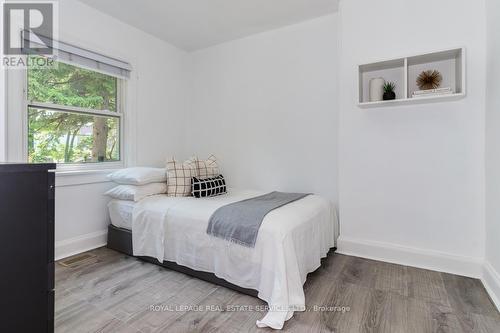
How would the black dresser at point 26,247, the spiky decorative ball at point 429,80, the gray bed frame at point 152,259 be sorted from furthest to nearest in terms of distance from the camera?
the spiky decorative ball at point 429,80, the gray bed frame at point 152,259, the black dresser at point 26,247

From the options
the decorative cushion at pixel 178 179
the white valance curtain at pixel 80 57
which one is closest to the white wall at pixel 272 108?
the decorative cushion at pixel 178 179

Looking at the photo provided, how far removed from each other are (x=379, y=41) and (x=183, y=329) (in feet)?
9.21

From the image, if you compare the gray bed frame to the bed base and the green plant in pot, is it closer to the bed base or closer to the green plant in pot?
the bed base

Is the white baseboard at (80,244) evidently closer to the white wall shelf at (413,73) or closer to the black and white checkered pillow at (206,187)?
the black and white checkered pillow at (206,187)

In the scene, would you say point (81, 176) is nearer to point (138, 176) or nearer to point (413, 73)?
point (138, 176)

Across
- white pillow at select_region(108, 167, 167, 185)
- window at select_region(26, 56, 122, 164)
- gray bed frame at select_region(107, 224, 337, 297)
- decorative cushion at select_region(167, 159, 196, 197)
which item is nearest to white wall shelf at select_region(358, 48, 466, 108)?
gray bed frame at select_region(107, 224, 337, 297)

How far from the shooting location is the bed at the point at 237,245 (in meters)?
1.59

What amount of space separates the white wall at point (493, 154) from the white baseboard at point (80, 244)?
339 cm

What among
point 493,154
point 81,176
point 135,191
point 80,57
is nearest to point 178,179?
point 135,191

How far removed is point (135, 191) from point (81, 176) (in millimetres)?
605

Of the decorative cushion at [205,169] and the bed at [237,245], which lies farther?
the decorative cushion at [205,169]

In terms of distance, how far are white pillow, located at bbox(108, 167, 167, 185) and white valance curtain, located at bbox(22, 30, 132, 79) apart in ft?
3.68

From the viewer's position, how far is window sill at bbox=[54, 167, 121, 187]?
241 centimetres

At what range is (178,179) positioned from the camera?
2.60 metres
